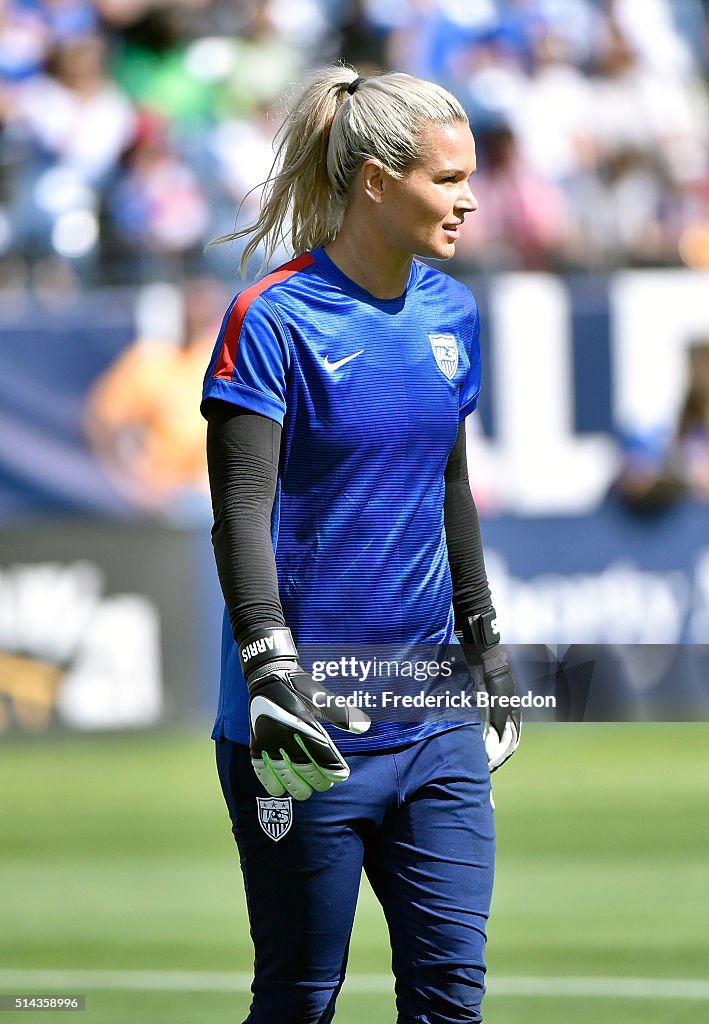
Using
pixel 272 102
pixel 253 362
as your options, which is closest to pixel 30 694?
pixel 272 102

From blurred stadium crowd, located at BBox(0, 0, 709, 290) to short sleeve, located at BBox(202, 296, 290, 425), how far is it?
845cm

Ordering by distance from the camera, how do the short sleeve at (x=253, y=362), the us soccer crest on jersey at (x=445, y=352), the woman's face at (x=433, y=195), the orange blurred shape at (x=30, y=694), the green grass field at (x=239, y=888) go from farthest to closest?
1. the orange blurred shape at (x=30, y=694)
2. the green grass field at (x=239, y=888)
3. the us soccer crest on jersey at (x=445, y=352)
4. the woman's face at (x=433, y=195)
5. the short sleeve at (x=253, y=362)

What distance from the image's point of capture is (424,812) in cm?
288

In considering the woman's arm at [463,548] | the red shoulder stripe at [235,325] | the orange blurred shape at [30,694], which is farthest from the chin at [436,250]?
the orange blurred shape at [30,694]

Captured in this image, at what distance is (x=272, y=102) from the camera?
482 inches

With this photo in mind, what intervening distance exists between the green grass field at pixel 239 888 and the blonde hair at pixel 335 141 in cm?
254

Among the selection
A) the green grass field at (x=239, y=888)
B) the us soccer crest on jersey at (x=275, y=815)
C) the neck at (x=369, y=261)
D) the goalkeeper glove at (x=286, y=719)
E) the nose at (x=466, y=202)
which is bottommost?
the green grass field at (x=239, y=888)

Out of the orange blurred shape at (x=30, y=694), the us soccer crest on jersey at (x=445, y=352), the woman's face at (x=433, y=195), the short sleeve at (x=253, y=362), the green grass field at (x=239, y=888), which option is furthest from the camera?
the orange blurred shape at (x=30, y=694)

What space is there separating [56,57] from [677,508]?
605cm

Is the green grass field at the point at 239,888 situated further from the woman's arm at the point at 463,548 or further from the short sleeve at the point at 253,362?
the short sleeve at the point at 253,362

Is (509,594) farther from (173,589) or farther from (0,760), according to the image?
(0,760)

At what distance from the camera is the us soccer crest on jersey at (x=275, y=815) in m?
2.77

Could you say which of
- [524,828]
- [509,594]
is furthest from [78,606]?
[524,828]

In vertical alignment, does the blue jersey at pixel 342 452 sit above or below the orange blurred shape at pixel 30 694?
above
